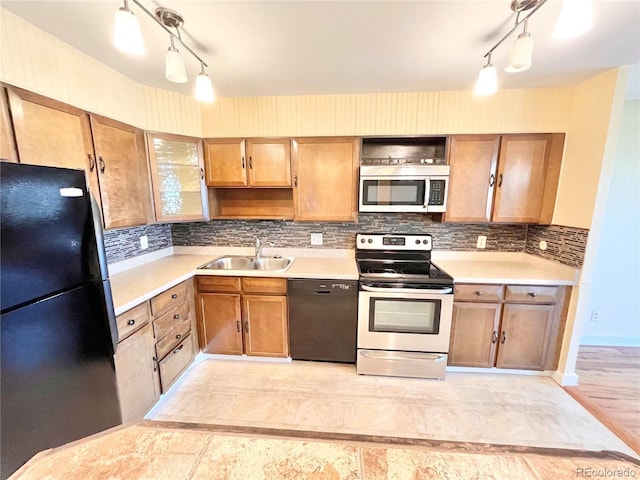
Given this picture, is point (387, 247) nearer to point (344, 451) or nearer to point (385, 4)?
point (385, 4)

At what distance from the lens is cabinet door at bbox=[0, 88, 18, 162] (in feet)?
4.01

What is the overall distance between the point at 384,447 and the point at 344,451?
90 mm

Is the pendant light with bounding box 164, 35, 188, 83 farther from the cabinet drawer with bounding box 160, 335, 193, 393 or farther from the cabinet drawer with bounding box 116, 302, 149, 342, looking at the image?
the cabinet drawer with bounding box 160, 335, 193, 393

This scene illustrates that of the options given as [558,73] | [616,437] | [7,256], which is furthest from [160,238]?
[616,437]

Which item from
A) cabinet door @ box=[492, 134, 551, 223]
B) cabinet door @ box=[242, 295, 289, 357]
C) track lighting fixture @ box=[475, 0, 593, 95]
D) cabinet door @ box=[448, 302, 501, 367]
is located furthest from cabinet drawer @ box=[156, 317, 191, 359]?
cabinet door @ box=[492, 134, 551, 223]

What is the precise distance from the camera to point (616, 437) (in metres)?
1.67

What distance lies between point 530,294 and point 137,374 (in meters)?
2.95

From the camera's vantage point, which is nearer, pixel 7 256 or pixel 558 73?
pixel 7 256

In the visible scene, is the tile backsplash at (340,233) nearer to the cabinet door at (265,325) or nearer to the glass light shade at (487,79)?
the cabinet door at (265,325)

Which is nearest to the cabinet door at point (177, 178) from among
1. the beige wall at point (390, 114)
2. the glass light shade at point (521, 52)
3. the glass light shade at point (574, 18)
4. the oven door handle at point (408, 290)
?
the beige wall at point (390, 114)

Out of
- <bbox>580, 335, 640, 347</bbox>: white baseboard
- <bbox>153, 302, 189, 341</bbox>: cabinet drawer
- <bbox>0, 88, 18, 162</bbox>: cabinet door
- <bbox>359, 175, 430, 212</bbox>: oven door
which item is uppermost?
<bbox>0, 88, 18, 162</bbox>: cabinet door

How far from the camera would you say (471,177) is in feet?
7.43

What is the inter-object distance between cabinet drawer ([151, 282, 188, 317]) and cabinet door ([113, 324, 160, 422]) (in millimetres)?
131

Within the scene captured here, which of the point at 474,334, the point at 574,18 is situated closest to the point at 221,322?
the point at 474,334
